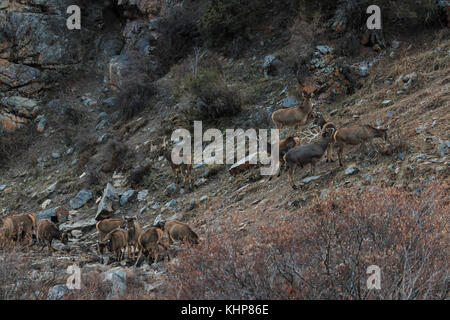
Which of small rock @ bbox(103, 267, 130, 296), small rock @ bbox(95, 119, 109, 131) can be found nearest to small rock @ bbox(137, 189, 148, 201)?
small rock @ bbox(103, 267, 130, 296)

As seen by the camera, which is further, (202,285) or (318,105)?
(318,105)

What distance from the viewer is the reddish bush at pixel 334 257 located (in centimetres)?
540

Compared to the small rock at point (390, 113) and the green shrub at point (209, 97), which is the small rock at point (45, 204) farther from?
the small rock at point (390, 113)

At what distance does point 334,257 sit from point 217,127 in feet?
34.4

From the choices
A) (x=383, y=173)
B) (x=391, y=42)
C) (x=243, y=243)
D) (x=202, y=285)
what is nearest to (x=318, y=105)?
(x=391, y=42)

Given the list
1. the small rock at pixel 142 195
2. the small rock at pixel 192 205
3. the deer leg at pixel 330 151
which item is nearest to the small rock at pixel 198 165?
the small rock at pixel 142 195

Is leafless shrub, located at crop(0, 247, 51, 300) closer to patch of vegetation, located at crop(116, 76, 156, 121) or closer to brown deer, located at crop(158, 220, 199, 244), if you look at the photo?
brown deer, located at crop(158, 220, 199, 244)

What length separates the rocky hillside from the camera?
20.6 feet

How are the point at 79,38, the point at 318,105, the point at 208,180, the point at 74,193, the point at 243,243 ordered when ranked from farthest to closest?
the point at 79,38
the point at 74,193
the point at 318,105
the point at 208,180
the point at 243,243

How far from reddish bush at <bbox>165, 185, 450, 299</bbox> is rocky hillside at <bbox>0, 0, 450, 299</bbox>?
33 millimetres

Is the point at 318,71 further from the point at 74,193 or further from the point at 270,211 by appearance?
the point at 74,193

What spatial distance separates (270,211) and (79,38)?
22385 millimetres

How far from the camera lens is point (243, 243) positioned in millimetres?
6645

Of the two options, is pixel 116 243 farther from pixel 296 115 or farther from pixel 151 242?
pixel 296 115
